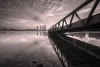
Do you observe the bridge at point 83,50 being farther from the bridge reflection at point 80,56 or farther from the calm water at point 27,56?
the calm water at point 27,56

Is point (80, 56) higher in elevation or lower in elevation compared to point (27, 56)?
higher

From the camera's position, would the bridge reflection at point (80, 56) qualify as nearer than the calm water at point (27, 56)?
Yes

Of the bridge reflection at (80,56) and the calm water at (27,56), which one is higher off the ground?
the bridge reflection at (80,56)

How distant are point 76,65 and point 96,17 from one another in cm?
183

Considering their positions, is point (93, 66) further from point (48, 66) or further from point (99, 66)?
point (48, 66)

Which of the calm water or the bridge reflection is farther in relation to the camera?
the calm water

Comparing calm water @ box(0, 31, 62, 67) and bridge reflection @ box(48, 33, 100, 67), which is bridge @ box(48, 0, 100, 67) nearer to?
bridge reflection @ box(48, 33, 100, 67)

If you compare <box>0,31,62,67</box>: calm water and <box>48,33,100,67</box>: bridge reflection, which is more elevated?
<box>48,33,100,67</box>: bridge reflection

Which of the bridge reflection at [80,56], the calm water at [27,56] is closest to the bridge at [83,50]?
the bridge reflection at [80,56]

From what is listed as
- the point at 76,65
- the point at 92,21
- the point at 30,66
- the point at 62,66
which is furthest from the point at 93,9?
the point at 30,66

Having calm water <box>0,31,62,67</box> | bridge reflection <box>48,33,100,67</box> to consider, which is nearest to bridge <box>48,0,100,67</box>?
bridge reflection <box>48,33,100,67</box>

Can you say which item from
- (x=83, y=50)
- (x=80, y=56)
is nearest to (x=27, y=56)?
(x=80, y=56)

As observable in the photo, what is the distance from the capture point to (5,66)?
6.88ft

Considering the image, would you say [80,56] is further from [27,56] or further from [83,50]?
[27,56]
